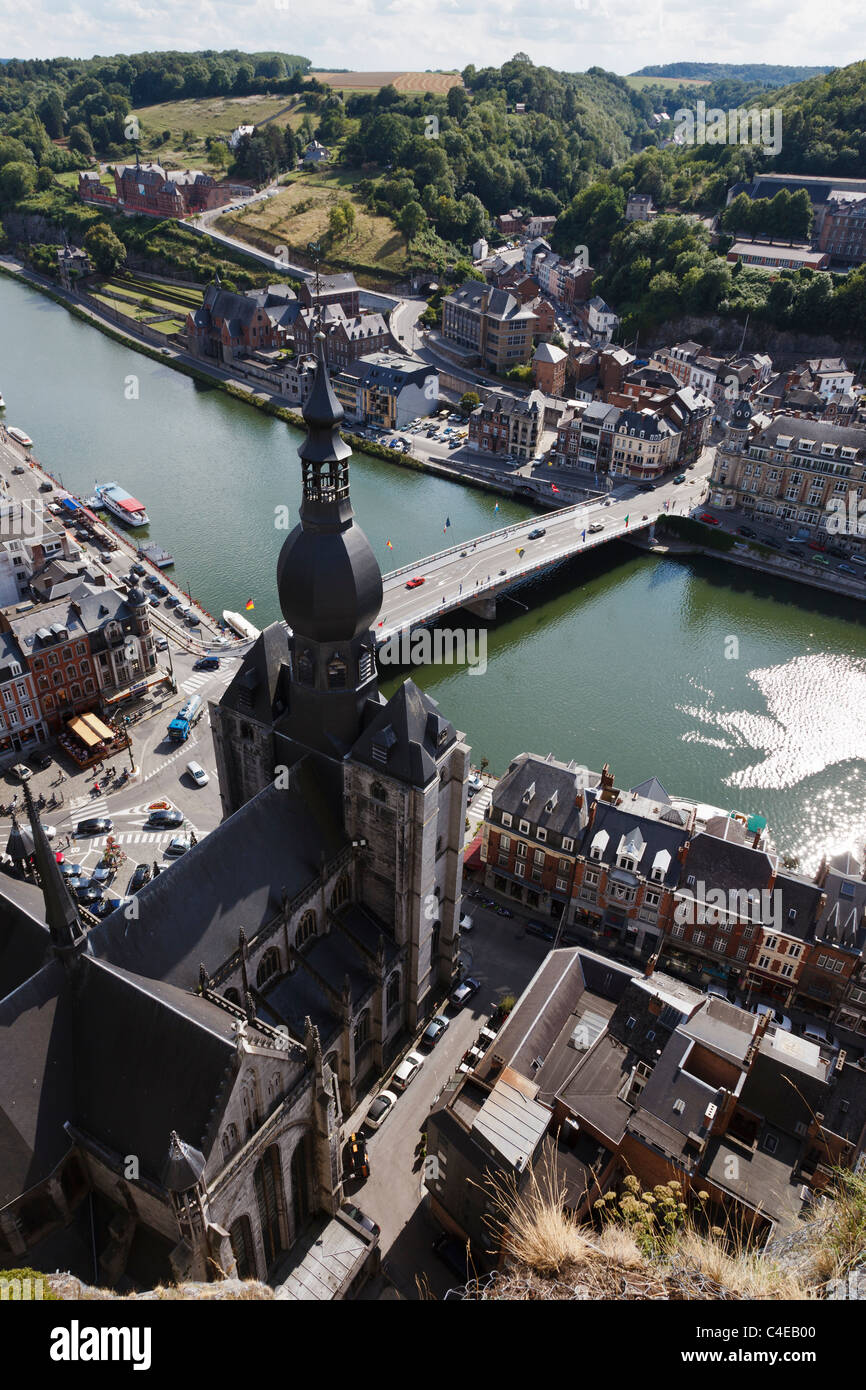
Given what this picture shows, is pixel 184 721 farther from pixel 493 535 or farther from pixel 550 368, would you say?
pixel 550 368

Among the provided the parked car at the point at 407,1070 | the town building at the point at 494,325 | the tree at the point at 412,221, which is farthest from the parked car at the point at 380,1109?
the tree at the point at 412,221

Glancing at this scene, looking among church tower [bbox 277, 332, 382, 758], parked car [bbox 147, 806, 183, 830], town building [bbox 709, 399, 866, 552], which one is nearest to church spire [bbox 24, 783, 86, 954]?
church tower [bbox 277, 332, 382, 758]

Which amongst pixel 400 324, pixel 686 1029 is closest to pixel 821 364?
pixel 400 324

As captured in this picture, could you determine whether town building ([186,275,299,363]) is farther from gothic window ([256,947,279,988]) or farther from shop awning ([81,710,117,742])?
gothic window ([256,947,279,988])

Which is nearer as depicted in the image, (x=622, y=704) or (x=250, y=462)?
(x=622, y=704)

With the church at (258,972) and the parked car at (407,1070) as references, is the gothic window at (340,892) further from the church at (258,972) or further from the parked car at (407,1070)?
the parked car at (407,1070)

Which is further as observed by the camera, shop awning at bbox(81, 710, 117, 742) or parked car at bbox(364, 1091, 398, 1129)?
shop awning at bbox(81, 710, 117, 742)
